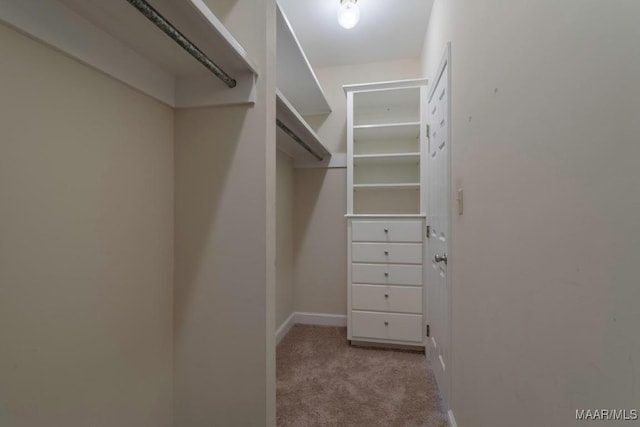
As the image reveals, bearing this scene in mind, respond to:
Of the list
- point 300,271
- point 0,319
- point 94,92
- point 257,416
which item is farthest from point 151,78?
point 300,271

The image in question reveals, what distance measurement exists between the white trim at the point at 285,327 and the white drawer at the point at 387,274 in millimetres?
850

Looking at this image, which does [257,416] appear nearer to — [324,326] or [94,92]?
[94,92]

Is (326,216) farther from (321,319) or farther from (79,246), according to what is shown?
(79,246)

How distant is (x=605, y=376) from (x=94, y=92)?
1526mm

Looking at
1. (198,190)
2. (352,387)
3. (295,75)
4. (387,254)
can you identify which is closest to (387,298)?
(387,254)

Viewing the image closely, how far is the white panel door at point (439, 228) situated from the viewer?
152cm

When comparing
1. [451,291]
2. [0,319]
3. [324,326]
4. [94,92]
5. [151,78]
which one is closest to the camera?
[0,319]

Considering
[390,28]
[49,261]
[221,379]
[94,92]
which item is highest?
[390,28]

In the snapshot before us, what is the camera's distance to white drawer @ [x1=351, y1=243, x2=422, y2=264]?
7.39 ft

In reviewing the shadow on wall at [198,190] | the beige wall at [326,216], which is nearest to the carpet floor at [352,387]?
the beige wall at [326,216]

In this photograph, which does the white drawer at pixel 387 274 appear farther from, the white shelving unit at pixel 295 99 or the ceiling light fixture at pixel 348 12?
the ceiling light fixture at pixel 348 12

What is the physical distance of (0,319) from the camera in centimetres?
65

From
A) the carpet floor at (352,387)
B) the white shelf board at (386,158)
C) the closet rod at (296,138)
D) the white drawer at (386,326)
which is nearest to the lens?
the carpet floor at (352,387)

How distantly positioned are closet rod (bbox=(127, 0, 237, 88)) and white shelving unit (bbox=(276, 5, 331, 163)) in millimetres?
325
